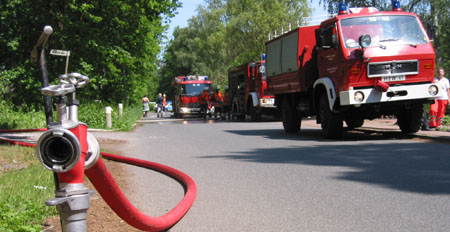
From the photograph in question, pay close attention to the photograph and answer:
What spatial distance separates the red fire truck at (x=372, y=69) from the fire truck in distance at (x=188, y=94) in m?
26.3

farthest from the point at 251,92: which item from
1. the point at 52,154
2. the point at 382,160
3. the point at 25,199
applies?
the point at 52,154

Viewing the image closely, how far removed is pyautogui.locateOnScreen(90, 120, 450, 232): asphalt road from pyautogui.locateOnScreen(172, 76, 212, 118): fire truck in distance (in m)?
28.8

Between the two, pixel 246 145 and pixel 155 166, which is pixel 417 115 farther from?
pixel 155 166

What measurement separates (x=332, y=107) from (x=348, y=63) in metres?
Result: 1.13

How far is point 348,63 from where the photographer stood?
12.1 meters

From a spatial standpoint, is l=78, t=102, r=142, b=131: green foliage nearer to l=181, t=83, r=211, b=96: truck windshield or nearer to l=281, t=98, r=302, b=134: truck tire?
l=281, t=98, r=302, b=134: truck tire

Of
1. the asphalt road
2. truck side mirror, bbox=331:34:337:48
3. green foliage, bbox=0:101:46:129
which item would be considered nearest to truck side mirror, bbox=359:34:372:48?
truck side mirror, bbox=331:34:337:48

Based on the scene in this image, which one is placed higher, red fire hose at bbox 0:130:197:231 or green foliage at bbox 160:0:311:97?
green foliage at bbox 160:0:311:97

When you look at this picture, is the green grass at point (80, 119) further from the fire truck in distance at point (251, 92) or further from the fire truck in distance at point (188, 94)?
the fire truck in distance at point (188, 94)

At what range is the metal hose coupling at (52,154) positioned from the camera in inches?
93.9

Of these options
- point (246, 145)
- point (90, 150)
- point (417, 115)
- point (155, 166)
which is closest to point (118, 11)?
point (246, 145)

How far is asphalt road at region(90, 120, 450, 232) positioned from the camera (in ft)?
15.5

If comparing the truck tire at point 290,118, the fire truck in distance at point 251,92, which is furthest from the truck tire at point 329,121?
the fire truck in distance at point 251,92

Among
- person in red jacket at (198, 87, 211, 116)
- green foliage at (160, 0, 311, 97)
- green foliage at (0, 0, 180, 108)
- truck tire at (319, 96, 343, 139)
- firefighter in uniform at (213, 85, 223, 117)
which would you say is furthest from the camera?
green foliage at (160, 0, 311, 97)
